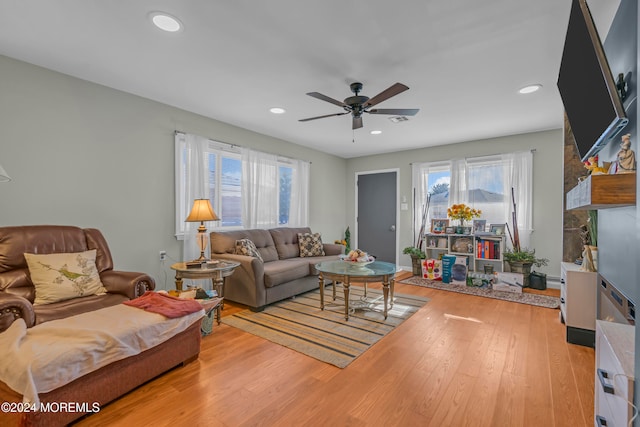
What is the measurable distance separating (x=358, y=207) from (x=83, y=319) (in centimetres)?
540

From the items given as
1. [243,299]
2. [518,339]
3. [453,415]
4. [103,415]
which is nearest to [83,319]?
[103,415]

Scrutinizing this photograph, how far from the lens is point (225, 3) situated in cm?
187

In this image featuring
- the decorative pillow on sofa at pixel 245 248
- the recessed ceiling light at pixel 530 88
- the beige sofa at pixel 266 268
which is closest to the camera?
the recessed ceiling light at pixel 530 88

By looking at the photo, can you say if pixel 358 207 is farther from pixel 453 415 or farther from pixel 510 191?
pixel 453 415

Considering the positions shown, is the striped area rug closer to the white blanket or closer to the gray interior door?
the white blanket

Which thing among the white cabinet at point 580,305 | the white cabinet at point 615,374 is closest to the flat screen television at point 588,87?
the white cabinet at point 615,374

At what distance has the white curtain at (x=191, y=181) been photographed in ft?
12.3

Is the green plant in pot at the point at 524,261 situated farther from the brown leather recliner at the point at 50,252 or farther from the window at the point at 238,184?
the brown leather recliner at the point at 50,252

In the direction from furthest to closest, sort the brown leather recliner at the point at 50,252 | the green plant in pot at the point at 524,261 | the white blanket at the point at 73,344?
the green plant in pot at the point at 524,261, the brown leather recliner at the point at 50,252, the white blanket at the point at 73,344

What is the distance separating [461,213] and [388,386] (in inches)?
145

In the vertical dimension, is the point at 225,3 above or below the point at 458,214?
above

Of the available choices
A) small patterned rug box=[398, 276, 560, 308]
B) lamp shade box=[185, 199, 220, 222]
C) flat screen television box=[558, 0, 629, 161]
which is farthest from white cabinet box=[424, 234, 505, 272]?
lamp shade box=[185, 199, 220, 222]

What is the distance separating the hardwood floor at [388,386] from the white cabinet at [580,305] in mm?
131

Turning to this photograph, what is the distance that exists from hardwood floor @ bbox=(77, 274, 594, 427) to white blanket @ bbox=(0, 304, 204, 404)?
0.34 metres
